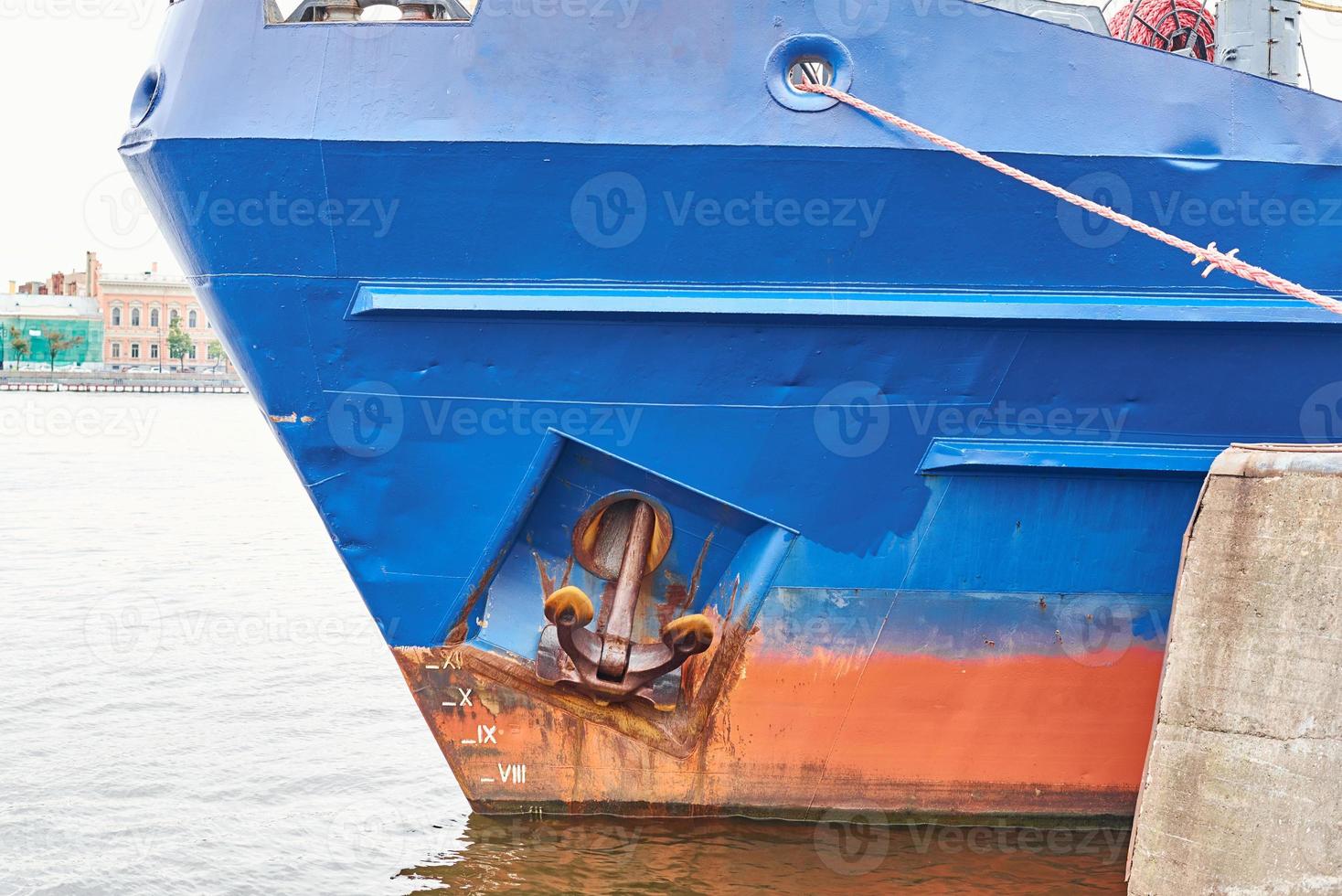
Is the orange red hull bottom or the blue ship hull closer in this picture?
the blue ship hull

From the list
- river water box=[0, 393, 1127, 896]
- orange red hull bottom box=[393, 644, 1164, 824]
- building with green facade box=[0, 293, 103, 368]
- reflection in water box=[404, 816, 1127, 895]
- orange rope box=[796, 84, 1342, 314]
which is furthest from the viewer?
building with green facade box=[0, 293, 103, 368]

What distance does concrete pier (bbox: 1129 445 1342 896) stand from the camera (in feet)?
13.3

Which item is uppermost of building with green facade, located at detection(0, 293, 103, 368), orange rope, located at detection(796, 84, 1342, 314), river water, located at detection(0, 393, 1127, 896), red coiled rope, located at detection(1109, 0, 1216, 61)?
building with green facade, located at detection(0, 293, 103, 368)

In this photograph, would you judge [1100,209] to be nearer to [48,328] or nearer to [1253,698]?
[1253,698]

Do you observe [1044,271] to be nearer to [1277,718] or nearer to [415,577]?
[1277,718]

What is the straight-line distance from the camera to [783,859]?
19.0ft

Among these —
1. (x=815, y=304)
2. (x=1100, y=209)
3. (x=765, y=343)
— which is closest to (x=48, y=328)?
(x=765, y=343)

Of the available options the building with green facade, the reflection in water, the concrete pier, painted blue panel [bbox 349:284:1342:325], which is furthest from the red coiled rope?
the building with green facade

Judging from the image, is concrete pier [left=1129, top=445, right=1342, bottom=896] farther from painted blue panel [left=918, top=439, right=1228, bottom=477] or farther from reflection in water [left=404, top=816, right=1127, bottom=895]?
reflection in water [left=404, top=816, right=1127, bottom=895]

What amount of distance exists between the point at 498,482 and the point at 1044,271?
91.7 inches

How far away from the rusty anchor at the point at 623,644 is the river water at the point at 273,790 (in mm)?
774

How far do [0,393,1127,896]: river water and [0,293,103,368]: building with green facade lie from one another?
8276 cm

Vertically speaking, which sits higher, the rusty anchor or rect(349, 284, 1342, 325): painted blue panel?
rect(349, 284, 1342, 325): painted blue panel

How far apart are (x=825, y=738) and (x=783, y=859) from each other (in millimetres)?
603
